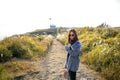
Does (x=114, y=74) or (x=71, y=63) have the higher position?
(x=71, y=63)

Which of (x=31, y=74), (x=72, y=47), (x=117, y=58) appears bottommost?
(x=31, y=74)

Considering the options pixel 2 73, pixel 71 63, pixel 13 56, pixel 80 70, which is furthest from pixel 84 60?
pixel 71 63

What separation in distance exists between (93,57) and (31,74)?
131 inches

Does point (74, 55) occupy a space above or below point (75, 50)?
below

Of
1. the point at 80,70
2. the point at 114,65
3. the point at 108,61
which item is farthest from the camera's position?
the point at 80,70

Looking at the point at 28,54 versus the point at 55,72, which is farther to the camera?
the point at 28,54

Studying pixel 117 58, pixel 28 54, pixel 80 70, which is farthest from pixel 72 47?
pixel 28 54

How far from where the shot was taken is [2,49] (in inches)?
520

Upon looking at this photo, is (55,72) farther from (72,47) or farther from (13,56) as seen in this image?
(72,47)

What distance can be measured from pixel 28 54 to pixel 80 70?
452 cm

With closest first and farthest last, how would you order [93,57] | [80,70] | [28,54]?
[80,70] < [93,57] < [28,54]

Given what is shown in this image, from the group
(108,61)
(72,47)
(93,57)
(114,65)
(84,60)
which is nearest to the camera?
(72,47)

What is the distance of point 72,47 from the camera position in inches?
263

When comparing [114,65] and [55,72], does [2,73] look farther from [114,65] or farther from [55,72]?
[114,65]
